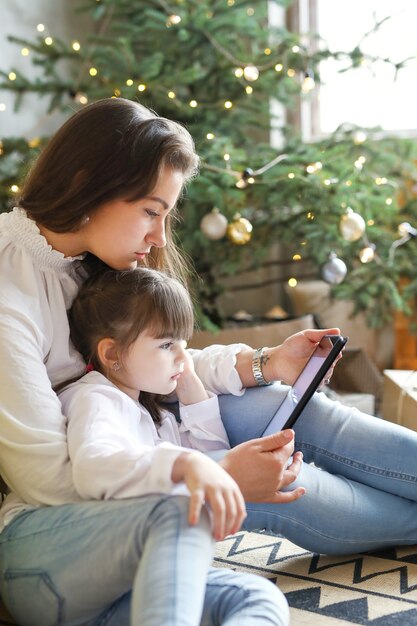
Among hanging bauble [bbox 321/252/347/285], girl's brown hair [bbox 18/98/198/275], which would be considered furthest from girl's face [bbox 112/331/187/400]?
hanging bauble [bbox 321/252/347/285]

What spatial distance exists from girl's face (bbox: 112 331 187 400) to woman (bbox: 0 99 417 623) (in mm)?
86

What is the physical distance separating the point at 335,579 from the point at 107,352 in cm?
51

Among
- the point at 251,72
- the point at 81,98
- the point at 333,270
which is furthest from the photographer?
the point at 81,98

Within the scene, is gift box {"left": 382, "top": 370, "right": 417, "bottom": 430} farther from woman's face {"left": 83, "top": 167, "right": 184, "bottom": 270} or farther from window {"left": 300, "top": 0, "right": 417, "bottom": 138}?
window {"left": 300, "top": 0, "right": 417, "bottom": 138}

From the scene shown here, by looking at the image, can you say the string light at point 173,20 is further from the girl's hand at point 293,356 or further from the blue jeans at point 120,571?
the blue jeans at point 120,571

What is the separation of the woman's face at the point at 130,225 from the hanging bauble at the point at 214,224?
0.96 metres

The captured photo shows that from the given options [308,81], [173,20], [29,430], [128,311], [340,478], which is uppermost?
[173,20]

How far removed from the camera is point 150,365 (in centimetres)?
122

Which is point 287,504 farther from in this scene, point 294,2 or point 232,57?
point 294,2

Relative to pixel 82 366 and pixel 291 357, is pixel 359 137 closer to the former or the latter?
pixel 291 357

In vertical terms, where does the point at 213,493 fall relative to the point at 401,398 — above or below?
above

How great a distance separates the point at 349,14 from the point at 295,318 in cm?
135

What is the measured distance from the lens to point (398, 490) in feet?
4.43

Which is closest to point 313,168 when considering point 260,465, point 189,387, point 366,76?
point 366,76
